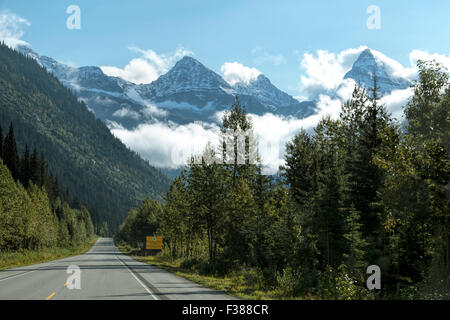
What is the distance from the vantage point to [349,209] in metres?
23.0

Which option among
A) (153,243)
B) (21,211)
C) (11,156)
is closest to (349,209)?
(21,211)

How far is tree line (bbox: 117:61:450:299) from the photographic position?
57.2ft

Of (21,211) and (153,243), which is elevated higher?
(21,211)

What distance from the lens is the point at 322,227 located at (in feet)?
81.3

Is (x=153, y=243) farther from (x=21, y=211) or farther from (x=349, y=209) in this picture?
(x=349, y=209)

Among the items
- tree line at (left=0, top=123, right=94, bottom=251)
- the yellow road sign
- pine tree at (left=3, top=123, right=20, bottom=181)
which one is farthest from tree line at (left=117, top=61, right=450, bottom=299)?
pine tree at (left=3, top=123, right=20, bottom=181)

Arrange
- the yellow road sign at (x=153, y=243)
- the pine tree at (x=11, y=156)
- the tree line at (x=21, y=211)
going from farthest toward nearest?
1. the pine tree at (x=11, y=156)
2. the yellow road sign at (x=153, y=243)
3. the tree line at (x=21, y=211)

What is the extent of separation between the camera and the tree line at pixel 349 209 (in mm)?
17438

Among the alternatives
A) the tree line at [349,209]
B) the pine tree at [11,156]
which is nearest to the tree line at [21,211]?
the pine tree at [11,156]

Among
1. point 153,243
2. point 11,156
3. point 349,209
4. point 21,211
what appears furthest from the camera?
point 11,156

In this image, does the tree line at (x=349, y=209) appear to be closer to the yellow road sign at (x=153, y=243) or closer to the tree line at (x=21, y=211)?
the tree line at (x=21, y=211)

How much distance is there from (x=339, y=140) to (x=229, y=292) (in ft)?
82.7
